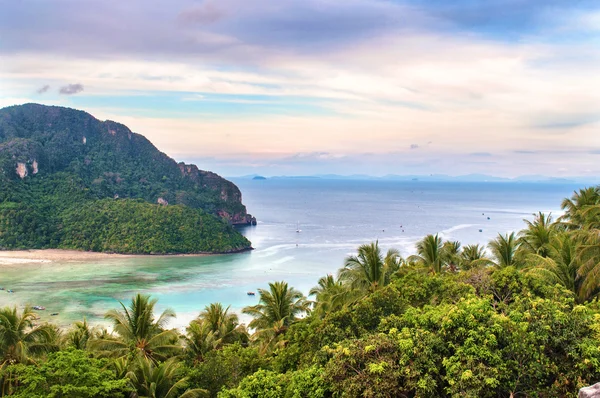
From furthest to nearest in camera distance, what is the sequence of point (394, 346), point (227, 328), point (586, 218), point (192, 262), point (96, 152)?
1. point (96, 152)
2. point (192, 262)
3. point (586, 218)
4. point (227, 328)
5. point (394, 346)

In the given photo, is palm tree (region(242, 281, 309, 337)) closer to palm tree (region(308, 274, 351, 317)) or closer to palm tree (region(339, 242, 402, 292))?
palm tree (region(308, 274, 351, 317))

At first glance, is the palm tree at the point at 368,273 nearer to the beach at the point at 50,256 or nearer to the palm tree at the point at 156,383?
the palm tree at the point at 156,383

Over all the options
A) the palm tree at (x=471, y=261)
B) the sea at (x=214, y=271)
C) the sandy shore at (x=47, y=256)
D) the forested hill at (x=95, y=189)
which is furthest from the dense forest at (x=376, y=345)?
the forested hill at (x=95, y=189)

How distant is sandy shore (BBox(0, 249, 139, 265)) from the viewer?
63844 millimetres

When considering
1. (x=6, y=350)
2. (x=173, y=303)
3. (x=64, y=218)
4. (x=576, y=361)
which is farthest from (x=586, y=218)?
(x=64, y=218)

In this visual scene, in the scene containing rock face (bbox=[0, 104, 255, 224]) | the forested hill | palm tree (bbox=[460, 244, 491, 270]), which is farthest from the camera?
rock face (bbox=[0, 104, 255, 224])

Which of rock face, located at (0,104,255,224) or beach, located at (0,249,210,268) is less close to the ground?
rock face, located at (0,104,255,224)

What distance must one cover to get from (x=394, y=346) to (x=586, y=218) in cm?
1780

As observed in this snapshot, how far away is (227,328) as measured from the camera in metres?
20.2

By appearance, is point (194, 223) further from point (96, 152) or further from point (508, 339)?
point (508, 339)

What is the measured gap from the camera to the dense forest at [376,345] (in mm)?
9641

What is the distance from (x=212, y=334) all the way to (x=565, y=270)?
13755 millimetres

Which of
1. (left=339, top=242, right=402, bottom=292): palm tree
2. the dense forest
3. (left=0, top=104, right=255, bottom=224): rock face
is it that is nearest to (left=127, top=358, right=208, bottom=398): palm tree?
the dense forest

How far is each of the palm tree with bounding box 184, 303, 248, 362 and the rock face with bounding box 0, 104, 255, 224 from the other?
3481 inches
